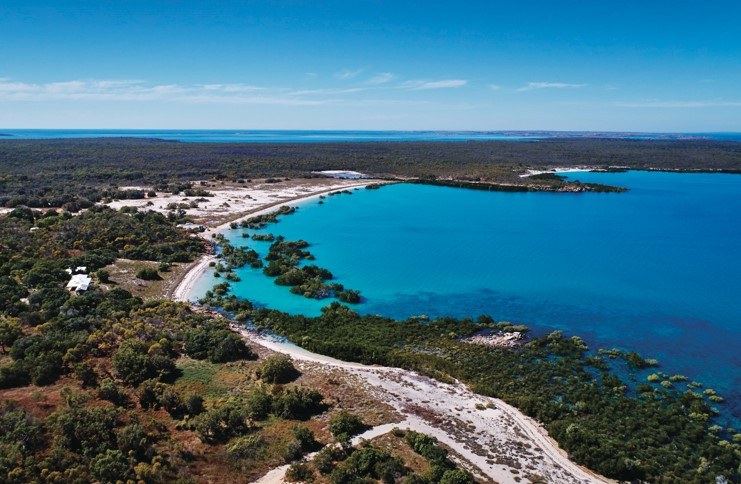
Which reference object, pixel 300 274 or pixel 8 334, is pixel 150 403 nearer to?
pixel 8 334

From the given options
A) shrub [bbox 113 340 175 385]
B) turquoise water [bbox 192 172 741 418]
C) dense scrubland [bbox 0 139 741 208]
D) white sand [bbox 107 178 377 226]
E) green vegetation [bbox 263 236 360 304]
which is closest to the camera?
shrub [bbox 113 340 175 385]

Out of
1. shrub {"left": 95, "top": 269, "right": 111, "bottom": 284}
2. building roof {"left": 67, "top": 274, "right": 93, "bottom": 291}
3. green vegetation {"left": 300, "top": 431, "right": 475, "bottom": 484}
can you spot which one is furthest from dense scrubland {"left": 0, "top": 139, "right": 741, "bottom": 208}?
green vegetation {"left": 300, "top": 431, "right": 475, "bottom": 484}

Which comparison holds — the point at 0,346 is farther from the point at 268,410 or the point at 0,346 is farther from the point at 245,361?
the point at 268,410

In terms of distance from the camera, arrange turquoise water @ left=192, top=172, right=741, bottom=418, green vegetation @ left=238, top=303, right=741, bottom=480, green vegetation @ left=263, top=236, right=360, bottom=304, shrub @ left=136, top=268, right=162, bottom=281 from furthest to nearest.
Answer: shrub @ left=136, top=268, right=162, bottom=281, green vegetation @ left=263, top=236, right=360, bottom=304, turquoise water @ left=192, top=172, right=741, bottom=418, green vegetation @ left=238, top=303, right=741, bottom=480

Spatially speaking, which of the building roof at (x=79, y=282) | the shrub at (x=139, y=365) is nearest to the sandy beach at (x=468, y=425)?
the shrub at (x=139, y=365)

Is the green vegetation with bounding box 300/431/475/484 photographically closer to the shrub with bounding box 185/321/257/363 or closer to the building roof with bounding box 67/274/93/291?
the shrub with bounding box 185/321/257/363

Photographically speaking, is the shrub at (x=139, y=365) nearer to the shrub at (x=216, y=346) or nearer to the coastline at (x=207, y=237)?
the shrub at (x=216, y=346)

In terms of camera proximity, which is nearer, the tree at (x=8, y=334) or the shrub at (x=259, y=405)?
the shrub at (x=259, y=405)

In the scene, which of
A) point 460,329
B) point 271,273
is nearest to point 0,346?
point 271,273
